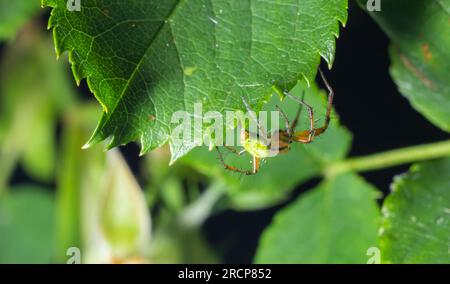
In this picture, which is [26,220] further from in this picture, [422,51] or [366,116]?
[422,51]

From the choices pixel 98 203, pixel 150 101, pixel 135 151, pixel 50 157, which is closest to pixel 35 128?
pixel 50 157

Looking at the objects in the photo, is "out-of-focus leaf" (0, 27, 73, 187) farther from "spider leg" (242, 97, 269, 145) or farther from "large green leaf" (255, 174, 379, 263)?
"spider leg" (242, 97, 269, 145)

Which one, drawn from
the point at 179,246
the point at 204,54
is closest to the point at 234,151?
the point at 204,54

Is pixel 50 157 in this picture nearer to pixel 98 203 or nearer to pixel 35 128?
pixel 35 128

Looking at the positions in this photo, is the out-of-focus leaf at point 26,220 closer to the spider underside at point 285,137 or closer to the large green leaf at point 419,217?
the spider underside at point 285,137

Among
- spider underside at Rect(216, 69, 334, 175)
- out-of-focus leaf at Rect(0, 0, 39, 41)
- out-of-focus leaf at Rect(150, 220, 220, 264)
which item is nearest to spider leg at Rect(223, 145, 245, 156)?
spider underside at Rect(216, 69, 334, 175)

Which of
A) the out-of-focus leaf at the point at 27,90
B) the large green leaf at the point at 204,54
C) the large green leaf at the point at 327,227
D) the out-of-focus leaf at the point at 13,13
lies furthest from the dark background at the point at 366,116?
the large green leaf at the point at 204,54
